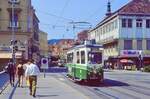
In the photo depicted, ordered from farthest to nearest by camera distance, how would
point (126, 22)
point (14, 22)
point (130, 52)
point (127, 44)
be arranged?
point (126, 22), point (127, 44), point (130, 52), point (14, 22)

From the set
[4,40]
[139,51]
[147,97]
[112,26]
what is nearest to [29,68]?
[147,97]

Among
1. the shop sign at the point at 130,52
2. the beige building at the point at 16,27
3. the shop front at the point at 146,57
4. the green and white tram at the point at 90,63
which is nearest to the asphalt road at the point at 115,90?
the green and white tram at the point at 90,63

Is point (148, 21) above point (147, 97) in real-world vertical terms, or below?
above

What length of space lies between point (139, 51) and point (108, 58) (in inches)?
489

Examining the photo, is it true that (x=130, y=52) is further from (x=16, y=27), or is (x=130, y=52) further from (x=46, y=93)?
(x=46, y=93)

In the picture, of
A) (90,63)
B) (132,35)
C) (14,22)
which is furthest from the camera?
(132,35)

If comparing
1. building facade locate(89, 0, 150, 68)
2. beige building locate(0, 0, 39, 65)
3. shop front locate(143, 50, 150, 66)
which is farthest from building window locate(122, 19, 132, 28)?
beige building locate(0, 0, 39, 65)

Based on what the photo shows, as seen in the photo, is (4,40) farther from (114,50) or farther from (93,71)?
(93,71)

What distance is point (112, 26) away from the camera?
320ft

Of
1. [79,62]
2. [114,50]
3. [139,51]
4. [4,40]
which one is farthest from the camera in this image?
[114,50]

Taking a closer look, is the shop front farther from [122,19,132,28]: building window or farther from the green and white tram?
the green and white tram

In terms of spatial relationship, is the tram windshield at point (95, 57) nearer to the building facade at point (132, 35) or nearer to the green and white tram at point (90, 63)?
the green and white tram at point (90, 63)

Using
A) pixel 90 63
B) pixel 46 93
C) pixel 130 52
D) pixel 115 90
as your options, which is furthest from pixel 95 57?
pixel 130 52

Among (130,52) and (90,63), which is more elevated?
(130,52)
